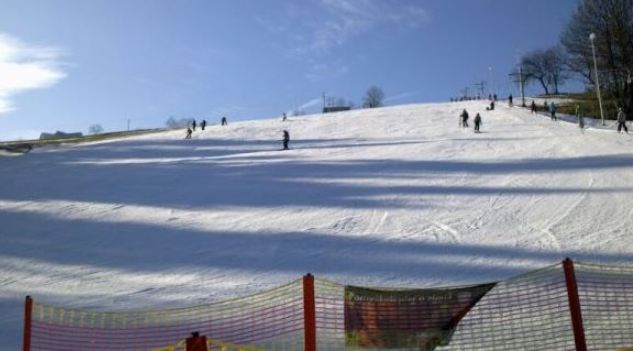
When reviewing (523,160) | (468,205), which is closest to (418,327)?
(468,205)

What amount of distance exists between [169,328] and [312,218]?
330 inches

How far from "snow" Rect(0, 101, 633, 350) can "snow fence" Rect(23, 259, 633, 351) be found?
1.38m

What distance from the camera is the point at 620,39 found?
47625 mm

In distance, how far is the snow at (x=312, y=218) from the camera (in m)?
12.4

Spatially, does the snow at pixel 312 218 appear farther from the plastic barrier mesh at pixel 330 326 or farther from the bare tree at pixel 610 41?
the bare tree at pixel 610 41

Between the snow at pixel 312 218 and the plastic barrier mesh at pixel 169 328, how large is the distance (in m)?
0.97

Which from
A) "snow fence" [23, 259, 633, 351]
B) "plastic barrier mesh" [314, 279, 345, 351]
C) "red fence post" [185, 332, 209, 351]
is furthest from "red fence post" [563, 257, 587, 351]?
"red fence post" [185, 332, 209, 351]

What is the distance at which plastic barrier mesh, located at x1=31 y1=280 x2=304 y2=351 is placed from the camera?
27.5 ft

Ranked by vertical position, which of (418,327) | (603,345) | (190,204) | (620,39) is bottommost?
(603,345)

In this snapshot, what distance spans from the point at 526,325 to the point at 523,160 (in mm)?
16555

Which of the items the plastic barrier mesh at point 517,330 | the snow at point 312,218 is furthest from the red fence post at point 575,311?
the snow at point 312,218

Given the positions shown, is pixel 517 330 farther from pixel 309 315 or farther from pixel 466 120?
pixel 466 120

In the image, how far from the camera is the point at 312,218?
17.5 meters

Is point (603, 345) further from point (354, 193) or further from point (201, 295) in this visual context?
point (354, 193)
